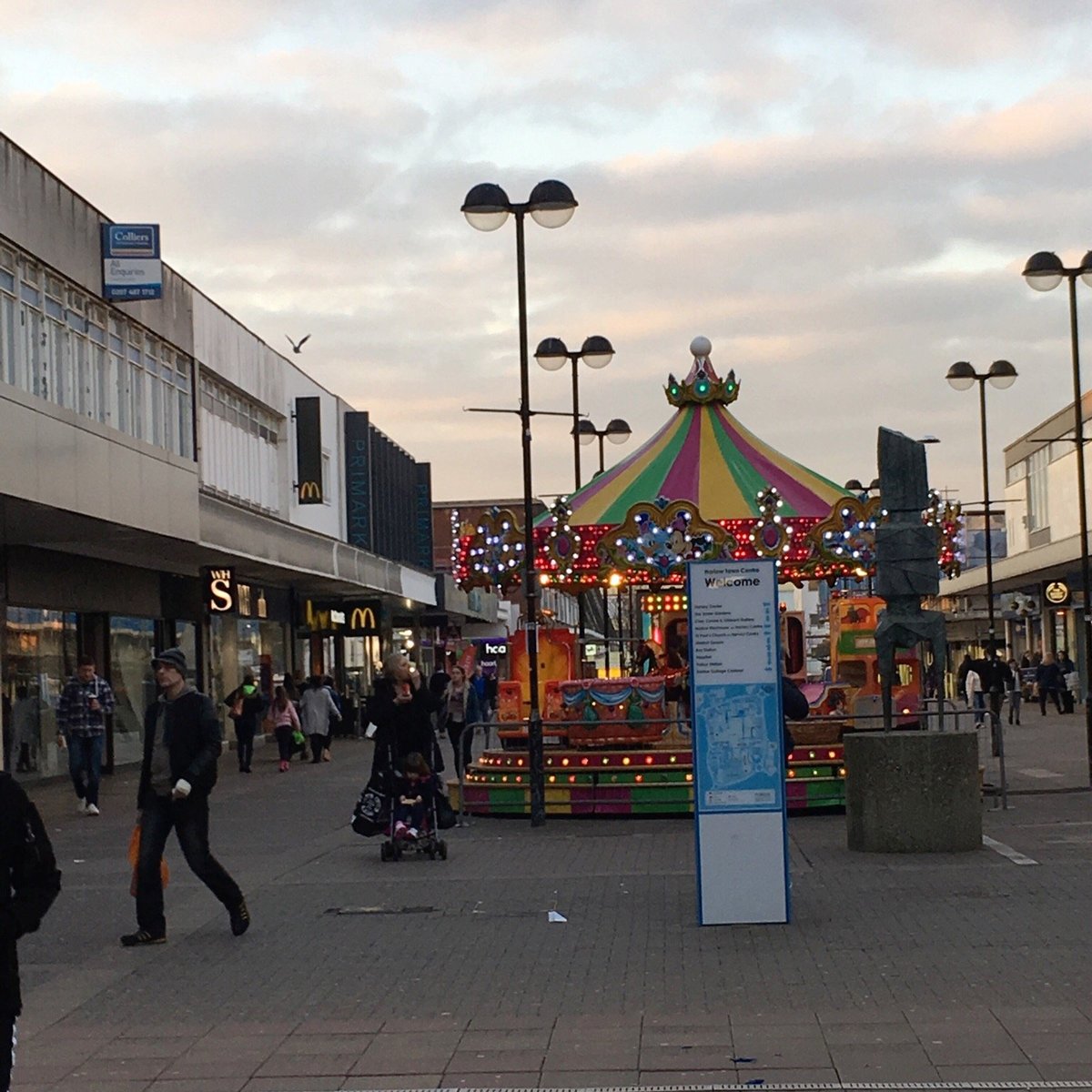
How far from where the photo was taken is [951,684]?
77.1m

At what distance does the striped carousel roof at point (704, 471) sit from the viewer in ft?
78.1

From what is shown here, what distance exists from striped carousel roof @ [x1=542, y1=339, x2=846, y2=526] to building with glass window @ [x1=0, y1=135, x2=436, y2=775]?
21.3 ft

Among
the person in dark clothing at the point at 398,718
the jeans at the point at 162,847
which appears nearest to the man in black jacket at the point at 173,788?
the jeans at the point at 162,847

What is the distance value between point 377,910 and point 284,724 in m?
20.2

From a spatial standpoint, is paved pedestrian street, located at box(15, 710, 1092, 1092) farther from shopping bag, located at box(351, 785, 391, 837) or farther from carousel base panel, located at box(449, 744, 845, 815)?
carousel base panel, located at box(449, 744, 845, 815)

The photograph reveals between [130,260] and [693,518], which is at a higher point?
[130,260]

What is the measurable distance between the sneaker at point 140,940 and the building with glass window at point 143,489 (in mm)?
10195

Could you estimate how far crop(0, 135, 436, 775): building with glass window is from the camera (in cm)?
2372

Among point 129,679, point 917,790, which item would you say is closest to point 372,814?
point 917,790

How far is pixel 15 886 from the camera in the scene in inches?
225

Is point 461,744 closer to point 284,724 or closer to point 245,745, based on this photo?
point 245,745

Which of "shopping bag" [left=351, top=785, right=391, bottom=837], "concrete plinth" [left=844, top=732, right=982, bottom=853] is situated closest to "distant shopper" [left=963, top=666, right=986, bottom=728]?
"concrete plinth" [left=844, top=732, right=982, bottom=853]

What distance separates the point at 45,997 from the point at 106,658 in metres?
23.3

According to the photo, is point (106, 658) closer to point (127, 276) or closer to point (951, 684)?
point (127, 276)
